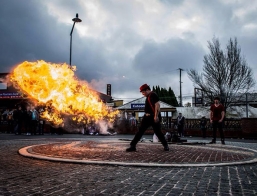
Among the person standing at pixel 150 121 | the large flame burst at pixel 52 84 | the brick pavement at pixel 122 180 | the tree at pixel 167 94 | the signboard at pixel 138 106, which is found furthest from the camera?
the tree at pixel 167 94

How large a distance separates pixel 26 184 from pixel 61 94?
46.8 ft

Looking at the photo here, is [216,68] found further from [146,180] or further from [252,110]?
[146,180]

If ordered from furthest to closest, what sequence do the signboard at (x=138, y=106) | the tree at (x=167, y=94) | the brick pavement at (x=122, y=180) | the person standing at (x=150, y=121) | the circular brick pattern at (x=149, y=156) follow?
the tree at (x=167, y=94) → the signboard at (x=138, y=106) → the person standing at (x=150, y=121) → the circular brick pattern at (x=149, y=156) → the brick pavement at (x=122, y=180)

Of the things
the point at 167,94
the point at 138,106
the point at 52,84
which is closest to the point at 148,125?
the point at 52,84

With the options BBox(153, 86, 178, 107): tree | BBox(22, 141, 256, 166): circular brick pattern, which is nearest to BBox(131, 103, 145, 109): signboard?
BBox(22, 141, 256, 166): circular brick pattern

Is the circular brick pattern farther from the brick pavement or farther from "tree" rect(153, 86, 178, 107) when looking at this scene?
"tree" rect(153, 86, 178, 107)

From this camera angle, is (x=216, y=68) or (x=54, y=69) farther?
(x=216, y=68)

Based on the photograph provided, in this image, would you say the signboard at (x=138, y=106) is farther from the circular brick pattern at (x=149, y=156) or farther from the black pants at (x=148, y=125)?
the black pants at (x=148, y=125)

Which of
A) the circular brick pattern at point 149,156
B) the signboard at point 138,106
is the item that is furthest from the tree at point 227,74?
the circular brick pattern at point 149,156

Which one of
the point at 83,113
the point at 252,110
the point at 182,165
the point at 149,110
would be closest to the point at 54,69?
the point at 83,113

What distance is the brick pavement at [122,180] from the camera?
3732 millimetres

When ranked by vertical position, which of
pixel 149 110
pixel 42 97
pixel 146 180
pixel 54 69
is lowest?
pixel 146 180

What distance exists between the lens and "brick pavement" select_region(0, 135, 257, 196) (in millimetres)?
3732

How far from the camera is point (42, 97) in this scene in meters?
17.5
